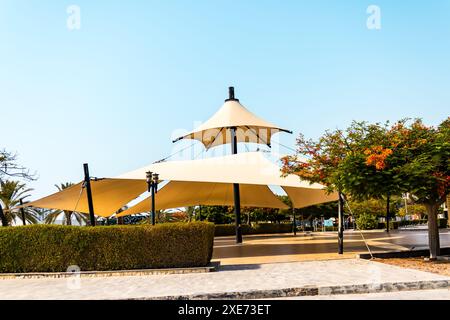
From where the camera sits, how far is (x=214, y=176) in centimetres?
1692

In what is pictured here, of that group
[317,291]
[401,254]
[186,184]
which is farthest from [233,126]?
[317,291]

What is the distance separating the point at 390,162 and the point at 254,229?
28.8 metres

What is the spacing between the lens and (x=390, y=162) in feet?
44.5

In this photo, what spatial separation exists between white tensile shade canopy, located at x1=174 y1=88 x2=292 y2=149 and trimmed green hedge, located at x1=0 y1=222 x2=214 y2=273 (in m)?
12.3

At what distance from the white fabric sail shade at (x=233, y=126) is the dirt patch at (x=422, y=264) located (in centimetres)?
1200

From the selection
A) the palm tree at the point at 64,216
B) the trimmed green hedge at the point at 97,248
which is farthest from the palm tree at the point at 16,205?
the trimmed green hedge at the point at 97,248

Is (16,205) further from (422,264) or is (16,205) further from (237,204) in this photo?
(422,264)

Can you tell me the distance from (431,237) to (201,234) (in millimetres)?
7607

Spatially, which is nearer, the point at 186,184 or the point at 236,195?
the point at 236,195

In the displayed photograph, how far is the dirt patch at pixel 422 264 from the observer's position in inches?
469

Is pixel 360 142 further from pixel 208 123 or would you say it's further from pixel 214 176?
pixel 208 123

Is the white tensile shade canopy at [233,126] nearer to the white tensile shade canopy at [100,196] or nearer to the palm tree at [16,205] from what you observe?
the white tensile shade canopy at [100,196]

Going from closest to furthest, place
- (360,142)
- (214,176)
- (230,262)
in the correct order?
(360,142) → (230,262) → (214,176)
